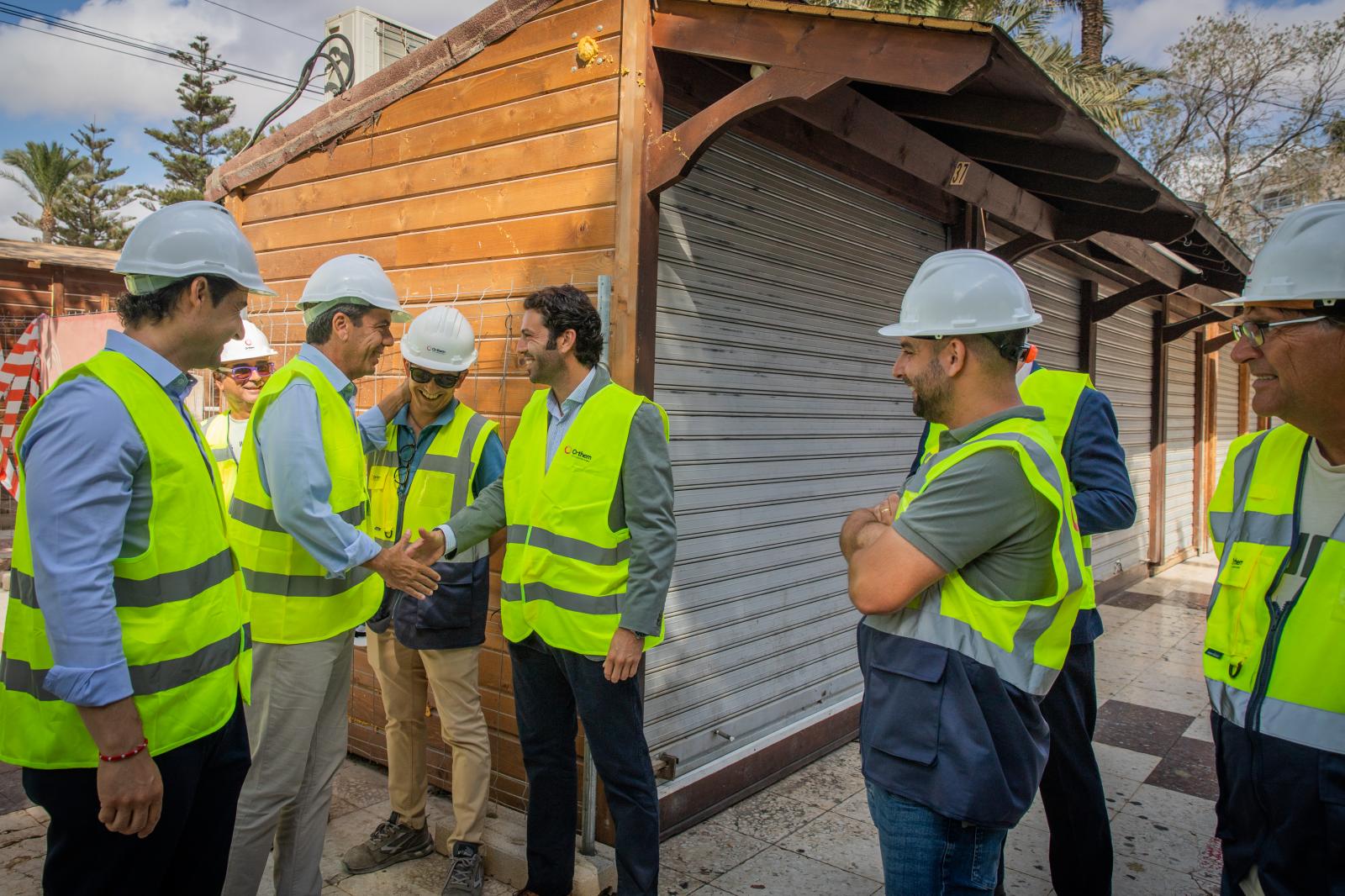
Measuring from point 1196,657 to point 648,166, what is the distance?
656 centimetres

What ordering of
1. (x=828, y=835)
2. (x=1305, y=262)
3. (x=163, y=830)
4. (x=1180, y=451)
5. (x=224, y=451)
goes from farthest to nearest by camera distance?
(x=1180, y=451), (x=224, y=451), (x=828, y=835), (x=163, y=830), (x=1305, y=262)

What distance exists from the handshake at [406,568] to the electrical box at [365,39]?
11.8 ft

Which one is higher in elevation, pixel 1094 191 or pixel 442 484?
pixel 1094 191

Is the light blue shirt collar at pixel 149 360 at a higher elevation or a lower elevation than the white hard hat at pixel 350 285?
lower

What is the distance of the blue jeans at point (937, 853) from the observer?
1803mm

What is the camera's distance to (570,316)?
300 cm

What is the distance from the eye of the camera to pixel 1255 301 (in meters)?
1.75

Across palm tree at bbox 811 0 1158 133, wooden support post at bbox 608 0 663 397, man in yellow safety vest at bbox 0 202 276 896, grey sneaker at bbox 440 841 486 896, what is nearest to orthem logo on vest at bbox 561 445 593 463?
wooden support post at bbox 608 0 663 397

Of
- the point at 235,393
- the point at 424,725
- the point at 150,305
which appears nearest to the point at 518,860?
the point at 424,725

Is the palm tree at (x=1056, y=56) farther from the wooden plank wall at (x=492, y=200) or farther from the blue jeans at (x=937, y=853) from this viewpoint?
the blue jeans at (x=937, y=853)

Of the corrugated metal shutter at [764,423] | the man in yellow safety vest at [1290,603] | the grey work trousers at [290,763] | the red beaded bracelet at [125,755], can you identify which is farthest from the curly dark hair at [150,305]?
the man in yellow safety vest at [1290,603]

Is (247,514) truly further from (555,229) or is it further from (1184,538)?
(1184,538)

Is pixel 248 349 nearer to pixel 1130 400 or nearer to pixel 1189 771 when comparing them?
pixel 1189 771

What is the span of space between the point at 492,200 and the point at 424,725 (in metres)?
2.34
